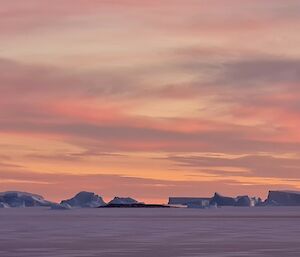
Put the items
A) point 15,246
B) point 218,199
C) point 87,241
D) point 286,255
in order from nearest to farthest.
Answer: point 286,255
point 15,246
point 87,241
point 218,199

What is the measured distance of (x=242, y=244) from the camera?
106 feet

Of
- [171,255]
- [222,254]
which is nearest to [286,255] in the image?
[222,254]

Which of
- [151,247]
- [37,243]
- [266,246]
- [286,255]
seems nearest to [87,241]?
[37,243]

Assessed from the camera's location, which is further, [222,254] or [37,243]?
[37,243]

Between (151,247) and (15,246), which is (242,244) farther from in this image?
(15,246)

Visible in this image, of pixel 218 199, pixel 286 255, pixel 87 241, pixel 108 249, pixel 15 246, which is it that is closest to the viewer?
pixel 286 255

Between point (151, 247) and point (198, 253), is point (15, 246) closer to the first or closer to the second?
point (151, 247)

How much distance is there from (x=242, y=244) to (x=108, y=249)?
249 inches

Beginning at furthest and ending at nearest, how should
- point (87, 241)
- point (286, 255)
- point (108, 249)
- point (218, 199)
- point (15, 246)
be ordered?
1. point (218, 199)
2. point (87, 241)
3. point (15, 246)
4. point (108, 249)
5. point (286, 255)

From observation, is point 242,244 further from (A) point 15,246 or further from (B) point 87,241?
(A) point 15,246

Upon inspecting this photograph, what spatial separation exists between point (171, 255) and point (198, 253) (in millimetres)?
1469

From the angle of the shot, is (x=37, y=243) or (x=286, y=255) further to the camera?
(x=37, y=243)

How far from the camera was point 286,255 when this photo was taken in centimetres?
2578

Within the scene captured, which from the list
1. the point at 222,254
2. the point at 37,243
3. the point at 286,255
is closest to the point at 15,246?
the point at 37,243
